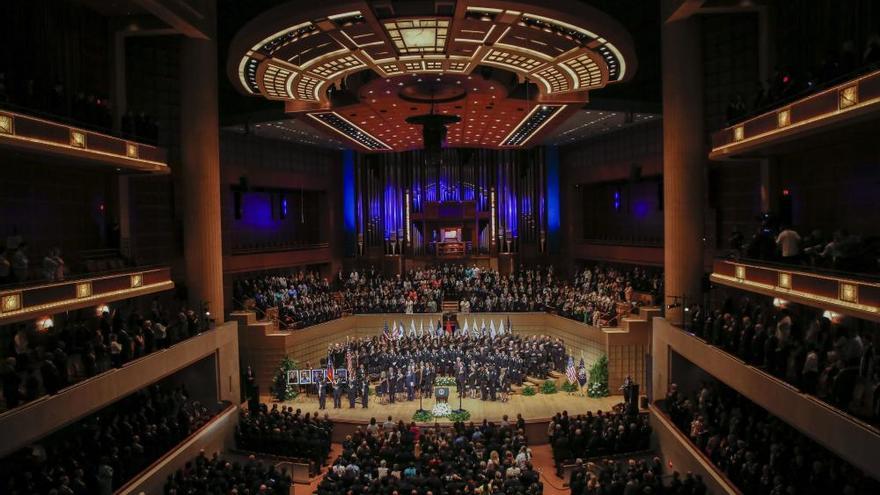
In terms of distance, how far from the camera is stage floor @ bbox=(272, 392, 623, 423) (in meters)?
17.9

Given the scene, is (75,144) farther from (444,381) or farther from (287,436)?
(444,381)

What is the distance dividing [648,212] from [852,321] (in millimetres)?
14396

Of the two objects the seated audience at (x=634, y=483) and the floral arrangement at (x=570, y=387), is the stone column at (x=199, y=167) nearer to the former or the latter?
the floral arrangement at (x=570, y=387)

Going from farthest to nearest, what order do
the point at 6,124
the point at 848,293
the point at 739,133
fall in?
1. the point at 739,133
2. the point at 6,124
3. the point at 848,293

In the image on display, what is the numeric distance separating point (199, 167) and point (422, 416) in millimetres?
9714

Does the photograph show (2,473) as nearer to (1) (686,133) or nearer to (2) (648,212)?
(1) (686,133)

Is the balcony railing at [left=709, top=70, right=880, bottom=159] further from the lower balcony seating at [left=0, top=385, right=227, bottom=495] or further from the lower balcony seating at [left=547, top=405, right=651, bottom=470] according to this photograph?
the lower balcony seating at [left=0, top=385, right=227, bottom=495]

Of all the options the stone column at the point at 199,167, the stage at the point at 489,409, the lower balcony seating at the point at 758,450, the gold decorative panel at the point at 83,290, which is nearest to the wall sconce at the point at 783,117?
the lower balcony seating at the point at 758,450

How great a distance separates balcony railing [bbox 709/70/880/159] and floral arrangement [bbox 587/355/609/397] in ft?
25.9

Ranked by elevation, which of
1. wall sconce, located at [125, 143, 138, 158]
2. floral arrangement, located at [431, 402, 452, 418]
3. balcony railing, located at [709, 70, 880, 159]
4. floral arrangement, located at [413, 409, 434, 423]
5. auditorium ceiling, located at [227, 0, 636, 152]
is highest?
auditorium ceiling, located at [227, 0, 636, 152]

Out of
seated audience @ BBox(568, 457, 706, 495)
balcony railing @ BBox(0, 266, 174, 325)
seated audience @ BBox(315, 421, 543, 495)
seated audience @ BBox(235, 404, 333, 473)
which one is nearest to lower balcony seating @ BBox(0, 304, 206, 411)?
balcony railing @ BBox(0, 266, 174, 325)

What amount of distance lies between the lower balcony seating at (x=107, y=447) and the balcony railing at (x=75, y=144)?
5.55 m

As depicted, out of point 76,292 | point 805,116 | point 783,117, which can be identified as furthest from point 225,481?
point 783,117

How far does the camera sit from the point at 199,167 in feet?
60.1
